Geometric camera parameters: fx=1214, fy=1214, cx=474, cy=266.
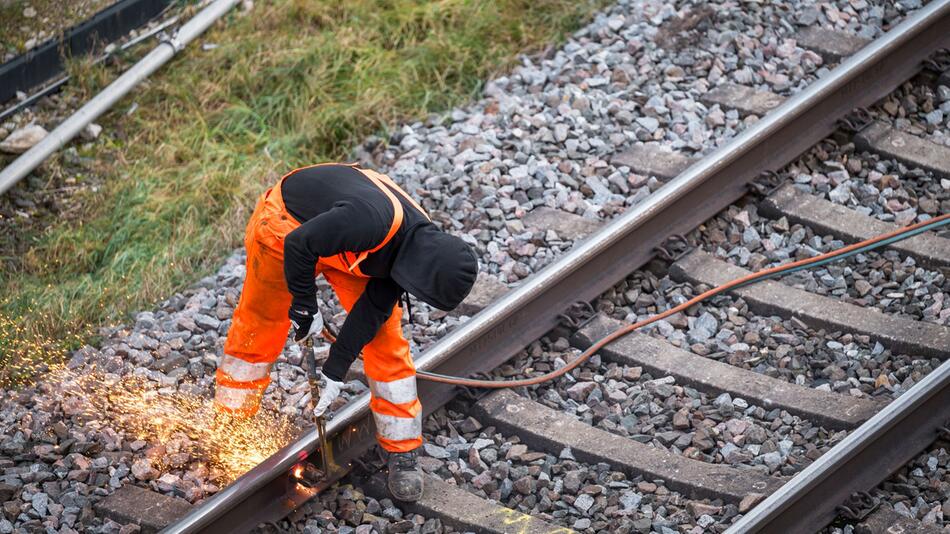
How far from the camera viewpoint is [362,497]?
504 centimetres

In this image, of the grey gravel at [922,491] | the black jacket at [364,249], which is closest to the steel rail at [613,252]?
the black jacket at [364,249]

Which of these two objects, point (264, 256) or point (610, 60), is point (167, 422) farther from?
point (610, 60)

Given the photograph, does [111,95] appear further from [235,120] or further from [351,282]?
[351,282]

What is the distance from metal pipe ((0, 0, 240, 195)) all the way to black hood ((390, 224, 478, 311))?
343 cm

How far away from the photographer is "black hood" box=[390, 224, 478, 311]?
4.43 meters

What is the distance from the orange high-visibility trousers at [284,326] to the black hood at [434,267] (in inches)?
9.0

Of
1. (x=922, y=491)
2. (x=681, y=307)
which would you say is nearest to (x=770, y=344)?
(x=681, y=307)

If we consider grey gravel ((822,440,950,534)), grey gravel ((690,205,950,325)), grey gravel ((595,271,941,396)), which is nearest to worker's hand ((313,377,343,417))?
grey gravel ((595,271,941,396))

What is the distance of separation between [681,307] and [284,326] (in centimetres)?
185

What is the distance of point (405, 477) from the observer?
16.1 feet

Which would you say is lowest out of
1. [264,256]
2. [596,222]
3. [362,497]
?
[362,497]

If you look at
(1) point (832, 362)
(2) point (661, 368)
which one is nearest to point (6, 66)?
(2) point (661, 368)

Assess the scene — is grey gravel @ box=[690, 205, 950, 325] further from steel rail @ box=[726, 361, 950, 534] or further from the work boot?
the work boot

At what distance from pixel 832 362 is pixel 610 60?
2.57 m
